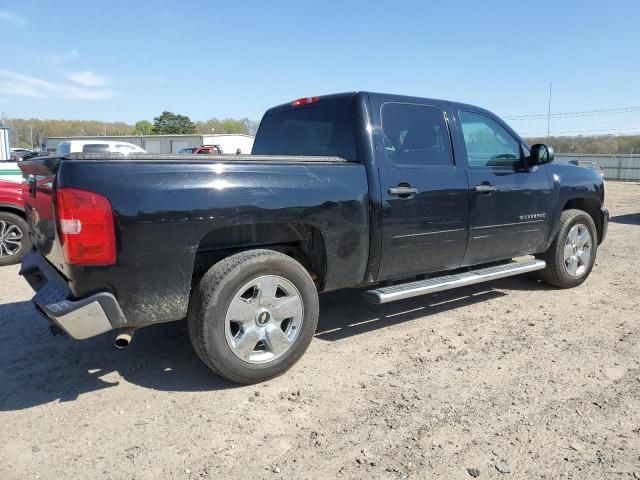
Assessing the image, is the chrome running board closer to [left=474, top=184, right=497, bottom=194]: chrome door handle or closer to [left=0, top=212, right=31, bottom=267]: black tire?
[left=474, top=184, right=497, bottom=194]: chrome door handle

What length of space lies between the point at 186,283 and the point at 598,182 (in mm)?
4959

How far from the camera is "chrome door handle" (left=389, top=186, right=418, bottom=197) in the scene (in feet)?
12.4

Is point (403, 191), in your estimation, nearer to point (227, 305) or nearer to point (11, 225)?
point (227, 305)

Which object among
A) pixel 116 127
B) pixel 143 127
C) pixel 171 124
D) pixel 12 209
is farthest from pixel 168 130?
pixel 12 209

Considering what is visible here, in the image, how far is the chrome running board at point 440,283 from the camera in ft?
12.5

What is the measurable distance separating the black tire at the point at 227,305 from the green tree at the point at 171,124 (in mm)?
82776

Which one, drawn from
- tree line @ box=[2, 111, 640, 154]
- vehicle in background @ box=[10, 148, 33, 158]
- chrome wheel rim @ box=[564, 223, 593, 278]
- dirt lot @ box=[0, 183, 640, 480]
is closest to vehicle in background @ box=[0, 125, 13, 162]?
vehicle in background @ box=[10, 148, 33, 158]

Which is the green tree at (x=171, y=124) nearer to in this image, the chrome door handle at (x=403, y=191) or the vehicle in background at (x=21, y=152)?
the vehicle in background at (x=21, y=152)

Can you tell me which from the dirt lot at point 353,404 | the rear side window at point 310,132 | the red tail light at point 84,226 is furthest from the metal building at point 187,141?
the red tail light at point 84,226

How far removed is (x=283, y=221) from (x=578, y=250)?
3915 millimetres

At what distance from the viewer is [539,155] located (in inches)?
191

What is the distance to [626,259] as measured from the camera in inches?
A: 282

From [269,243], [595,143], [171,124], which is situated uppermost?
[171,124]

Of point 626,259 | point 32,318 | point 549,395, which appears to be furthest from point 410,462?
point 626,259
